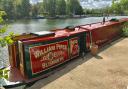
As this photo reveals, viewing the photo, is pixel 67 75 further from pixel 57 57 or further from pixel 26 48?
pixel 26 48

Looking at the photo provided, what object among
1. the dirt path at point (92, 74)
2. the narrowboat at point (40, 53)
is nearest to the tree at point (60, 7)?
the narrowboat at point (40, 53)

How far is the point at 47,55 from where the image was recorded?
10.1 m

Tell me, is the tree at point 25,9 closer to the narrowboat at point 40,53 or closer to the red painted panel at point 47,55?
the narrowboat at point 40,53

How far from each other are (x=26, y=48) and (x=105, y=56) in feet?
19.4

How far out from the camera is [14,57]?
10.0 meters

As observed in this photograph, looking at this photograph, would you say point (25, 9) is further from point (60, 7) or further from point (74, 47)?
point (74, 47)

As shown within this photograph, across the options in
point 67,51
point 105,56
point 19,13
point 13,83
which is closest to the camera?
point 13,83

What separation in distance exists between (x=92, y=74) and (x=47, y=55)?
7.89 ft

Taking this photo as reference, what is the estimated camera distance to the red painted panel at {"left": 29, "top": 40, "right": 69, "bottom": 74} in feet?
30.8

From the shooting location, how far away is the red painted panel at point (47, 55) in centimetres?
940

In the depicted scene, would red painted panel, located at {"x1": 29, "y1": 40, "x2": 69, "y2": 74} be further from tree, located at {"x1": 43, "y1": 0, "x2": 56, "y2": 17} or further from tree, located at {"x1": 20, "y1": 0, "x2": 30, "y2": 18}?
tree, located at {"x1": 43, "y1": 0, "x2": 56, "y2": 17}

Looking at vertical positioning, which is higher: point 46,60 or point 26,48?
point 26,48

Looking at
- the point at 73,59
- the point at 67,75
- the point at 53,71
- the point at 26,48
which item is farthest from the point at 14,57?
the point at 73,59

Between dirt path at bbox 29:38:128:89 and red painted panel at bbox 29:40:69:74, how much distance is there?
55 centimetres
